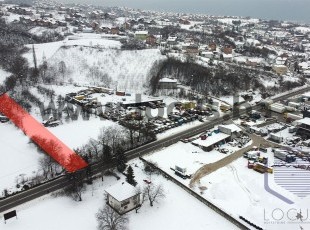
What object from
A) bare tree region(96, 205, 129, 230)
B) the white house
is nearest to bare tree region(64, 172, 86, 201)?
the white house

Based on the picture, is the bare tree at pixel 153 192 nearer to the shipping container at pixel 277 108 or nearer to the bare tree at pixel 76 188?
the bare tree at pixel 76 188

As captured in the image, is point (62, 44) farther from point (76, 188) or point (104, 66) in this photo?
point (76, 188)

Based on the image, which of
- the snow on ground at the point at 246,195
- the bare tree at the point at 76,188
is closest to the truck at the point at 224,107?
the snow on ground at the point at 246,195

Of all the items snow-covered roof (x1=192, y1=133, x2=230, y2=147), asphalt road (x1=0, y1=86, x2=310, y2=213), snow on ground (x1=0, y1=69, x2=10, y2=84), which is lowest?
asphalt road (x1=0, y1=86, x2=310, y2=213)

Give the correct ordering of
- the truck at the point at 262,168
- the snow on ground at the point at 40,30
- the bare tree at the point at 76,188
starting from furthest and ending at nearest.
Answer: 1. the snow on ground at the point at 40,30
2. the truck at the point at 262,168
3. the bare tree at the point at 76,188

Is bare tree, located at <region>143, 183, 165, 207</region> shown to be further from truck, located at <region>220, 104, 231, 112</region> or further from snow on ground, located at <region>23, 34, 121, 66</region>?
snow on ground, located at <region>23, 34, 121, 66</region>

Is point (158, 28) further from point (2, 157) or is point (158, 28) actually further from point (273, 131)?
point (2, 157)
